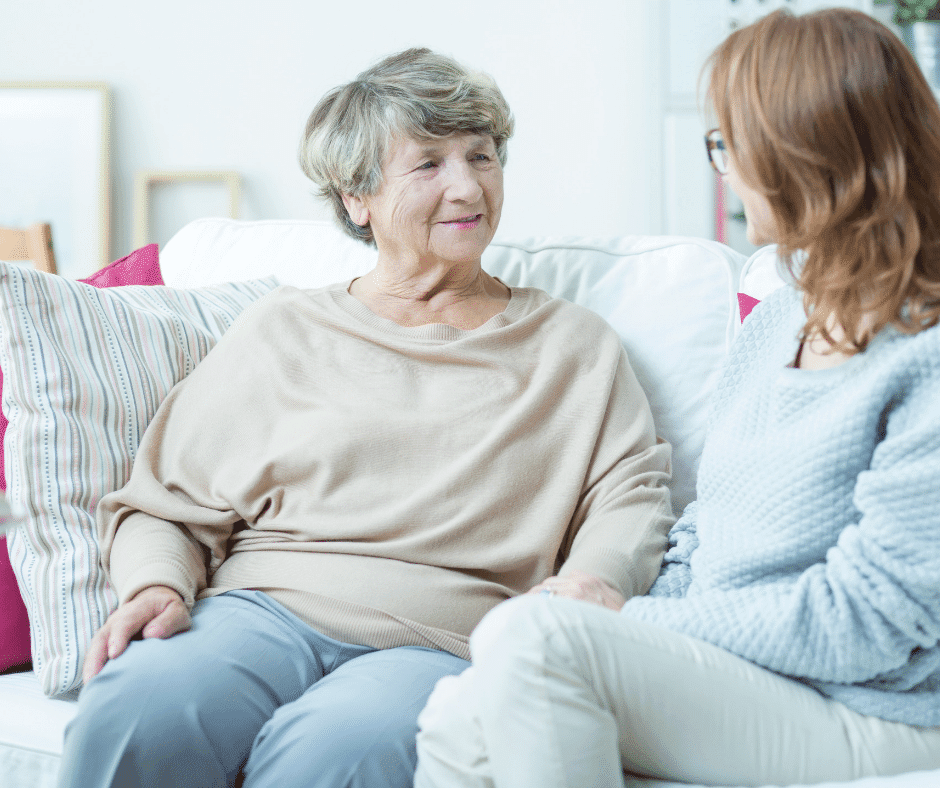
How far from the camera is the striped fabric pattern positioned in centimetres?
116

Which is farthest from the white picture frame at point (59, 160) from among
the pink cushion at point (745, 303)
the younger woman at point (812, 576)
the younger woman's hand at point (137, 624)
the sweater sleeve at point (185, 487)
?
the younger woman at point (812, 576)

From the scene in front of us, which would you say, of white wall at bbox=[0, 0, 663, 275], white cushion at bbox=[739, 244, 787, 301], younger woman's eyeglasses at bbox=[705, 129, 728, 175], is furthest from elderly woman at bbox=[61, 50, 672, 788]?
white wall at bbox=[0, 0, 663, 275]

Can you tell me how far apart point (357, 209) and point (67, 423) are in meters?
0.57

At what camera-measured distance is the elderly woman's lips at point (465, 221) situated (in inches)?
55.2

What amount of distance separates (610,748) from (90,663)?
0.62 meters

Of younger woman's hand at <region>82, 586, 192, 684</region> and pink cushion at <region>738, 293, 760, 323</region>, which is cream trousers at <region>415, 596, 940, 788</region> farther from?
pink cushion at <region>738, 293, 760, 323</region>

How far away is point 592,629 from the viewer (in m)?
0.81

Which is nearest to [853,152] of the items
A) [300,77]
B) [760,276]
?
[760,276]

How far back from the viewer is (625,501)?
1222 mm

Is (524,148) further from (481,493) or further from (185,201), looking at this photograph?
(481,493)

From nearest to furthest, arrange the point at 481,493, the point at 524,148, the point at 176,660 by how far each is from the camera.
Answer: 1. the point at 176,660
2. the point at 481,493
3. the point at 524,148

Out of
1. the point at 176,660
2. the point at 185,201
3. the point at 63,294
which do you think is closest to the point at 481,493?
the point at 176,660

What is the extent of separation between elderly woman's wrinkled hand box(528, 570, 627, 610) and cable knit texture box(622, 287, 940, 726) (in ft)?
0.34

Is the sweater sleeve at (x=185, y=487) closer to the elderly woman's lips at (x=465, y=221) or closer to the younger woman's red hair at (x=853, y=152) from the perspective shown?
the elderly woman's lips at (x=465, y=221)
